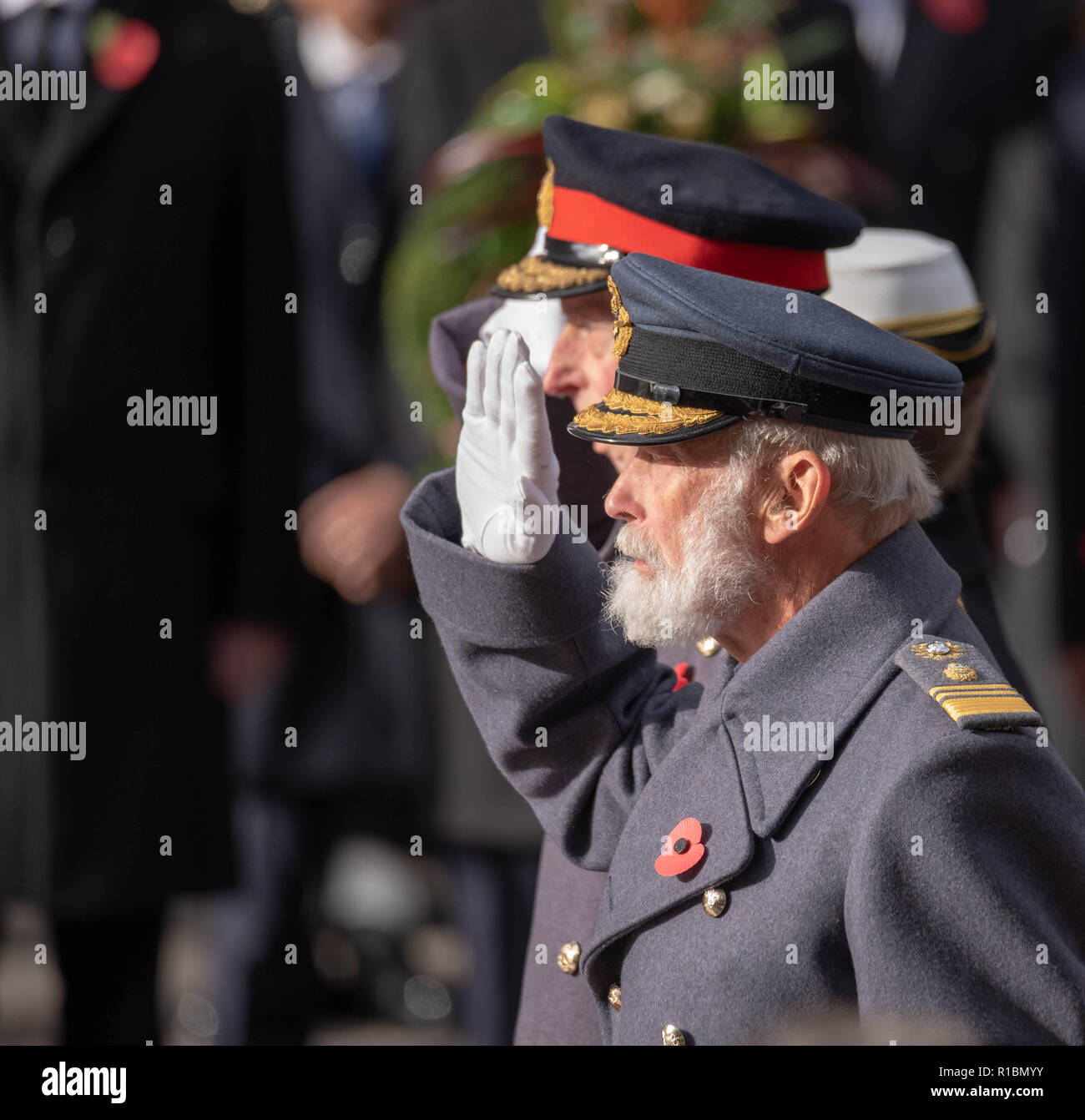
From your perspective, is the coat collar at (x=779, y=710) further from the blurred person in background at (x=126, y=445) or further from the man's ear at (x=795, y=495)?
the blurred person in background at (x=126, y=445)

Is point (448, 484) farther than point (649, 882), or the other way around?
point (448, 484)

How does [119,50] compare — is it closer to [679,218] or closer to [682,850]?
[679,218]

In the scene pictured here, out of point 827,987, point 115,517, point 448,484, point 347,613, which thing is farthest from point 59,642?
point 827,987

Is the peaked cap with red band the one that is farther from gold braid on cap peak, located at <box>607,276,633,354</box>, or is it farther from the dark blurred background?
the dark blurred background

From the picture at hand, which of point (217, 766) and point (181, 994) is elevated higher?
point (217, 766)

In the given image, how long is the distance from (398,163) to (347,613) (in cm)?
126

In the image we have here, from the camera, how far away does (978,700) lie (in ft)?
6.84

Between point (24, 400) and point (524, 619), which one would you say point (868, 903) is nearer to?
point (524, 619)

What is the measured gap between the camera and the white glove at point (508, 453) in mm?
2295

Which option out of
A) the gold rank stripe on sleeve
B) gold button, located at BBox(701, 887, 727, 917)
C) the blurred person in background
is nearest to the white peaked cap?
the gold rank stripe on sleeve

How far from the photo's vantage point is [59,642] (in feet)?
13.9

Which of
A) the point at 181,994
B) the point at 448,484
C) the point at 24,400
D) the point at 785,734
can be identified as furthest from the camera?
the point at 181,994

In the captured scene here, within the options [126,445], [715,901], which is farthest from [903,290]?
[126,445]

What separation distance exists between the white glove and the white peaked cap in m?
0.88
